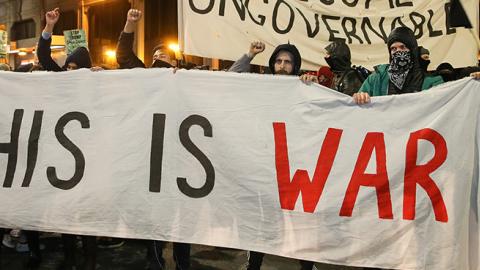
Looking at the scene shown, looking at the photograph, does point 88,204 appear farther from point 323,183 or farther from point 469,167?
point 469,167

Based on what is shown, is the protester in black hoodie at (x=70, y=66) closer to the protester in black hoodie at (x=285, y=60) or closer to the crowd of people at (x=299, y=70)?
the crowd of people at (x=299, y=70)

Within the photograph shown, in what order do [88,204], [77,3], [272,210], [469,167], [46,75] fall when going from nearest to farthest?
1. [469,167]
2. [272,210]
3. [88,204]
4. [46,75]
5. [77,3]

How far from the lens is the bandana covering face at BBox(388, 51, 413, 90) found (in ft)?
9.93

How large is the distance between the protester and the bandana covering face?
179cm

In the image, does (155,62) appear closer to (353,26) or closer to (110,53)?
(353,26)

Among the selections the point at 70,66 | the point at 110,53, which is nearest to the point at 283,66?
the point at 70,66

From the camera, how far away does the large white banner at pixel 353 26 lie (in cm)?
387

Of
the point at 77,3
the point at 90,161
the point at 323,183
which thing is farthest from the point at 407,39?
the point at 77,3

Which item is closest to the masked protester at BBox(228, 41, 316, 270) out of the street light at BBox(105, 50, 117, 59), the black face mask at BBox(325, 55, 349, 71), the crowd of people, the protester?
the crowd of people

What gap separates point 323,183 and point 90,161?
1.51 m

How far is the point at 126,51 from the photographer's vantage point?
3.80m

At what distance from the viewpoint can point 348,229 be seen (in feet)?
9.41

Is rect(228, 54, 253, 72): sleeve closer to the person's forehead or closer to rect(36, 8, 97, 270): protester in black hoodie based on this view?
the person's forehead

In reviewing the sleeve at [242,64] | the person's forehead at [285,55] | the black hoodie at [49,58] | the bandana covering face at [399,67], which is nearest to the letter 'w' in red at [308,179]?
the bandana covering face at [399,67]
